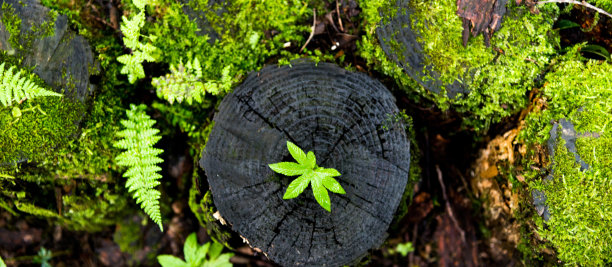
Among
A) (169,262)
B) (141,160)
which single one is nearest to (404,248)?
(169,262)

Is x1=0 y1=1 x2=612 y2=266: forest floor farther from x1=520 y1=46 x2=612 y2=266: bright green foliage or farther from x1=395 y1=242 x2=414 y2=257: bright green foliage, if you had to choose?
x1=520 y1=46 x2=612 y2=266: bright green foliage

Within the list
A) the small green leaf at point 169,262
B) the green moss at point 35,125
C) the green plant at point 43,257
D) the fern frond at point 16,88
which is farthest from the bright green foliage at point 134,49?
the green plant at point 43,257

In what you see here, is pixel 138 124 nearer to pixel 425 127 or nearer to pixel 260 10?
pixel 260 10

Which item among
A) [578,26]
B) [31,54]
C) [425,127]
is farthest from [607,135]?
[31,54]

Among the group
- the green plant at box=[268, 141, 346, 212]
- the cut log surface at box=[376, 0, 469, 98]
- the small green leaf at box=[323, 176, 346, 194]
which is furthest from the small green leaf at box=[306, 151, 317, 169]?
the cut log surface at box=[376, 0, 469, 98]

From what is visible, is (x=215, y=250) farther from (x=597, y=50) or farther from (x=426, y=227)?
(x=597, y=50)

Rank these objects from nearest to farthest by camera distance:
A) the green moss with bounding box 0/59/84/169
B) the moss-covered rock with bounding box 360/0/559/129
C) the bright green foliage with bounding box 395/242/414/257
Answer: the green moss with bounding box 0/59/84/169
the moss-covered rock with bounding box 360/0/559/129
the bright green foliage with bounding box 395/242/414/257
